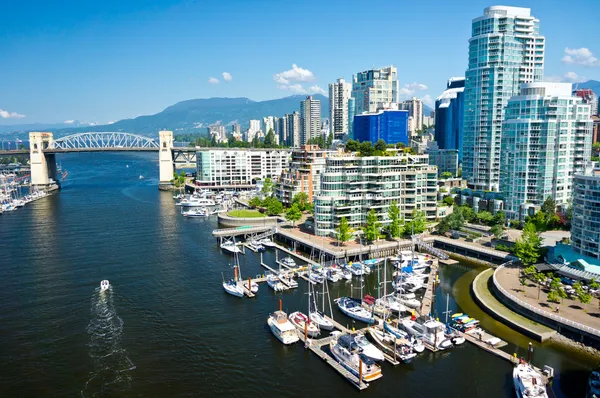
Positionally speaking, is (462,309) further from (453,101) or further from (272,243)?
(453,101)

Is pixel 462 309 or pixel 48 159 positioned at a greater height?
pixel 48 159

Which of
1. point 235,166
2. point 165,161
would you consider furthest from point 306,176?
point 165,161

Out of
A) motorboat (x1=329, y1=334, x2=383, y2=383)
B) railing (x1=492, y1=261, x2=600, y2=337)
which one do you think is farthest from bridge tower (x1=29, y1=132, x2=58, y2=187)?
railing (x1=492, y1=261, x2=600, y2=337)

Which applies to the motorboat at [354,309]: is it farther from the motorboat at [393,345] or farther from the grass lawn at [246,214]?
the grass lawn at [246,214]

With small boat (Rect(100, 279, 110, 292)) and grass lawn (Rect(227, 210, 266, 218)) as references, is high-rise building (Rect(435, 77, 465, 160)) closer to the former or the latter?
grass lawn (Rect(227, 210, 266, 218))

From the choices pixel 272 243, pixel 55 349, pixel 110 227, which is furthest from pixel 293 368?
pixel 110 227

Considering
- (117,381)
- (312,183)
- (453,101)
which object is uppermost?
(453,101)

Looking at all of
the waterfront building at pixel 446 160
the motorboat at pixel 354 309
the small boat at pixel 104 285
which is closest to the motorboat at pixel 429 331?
the motorboat at pixel 354 309
